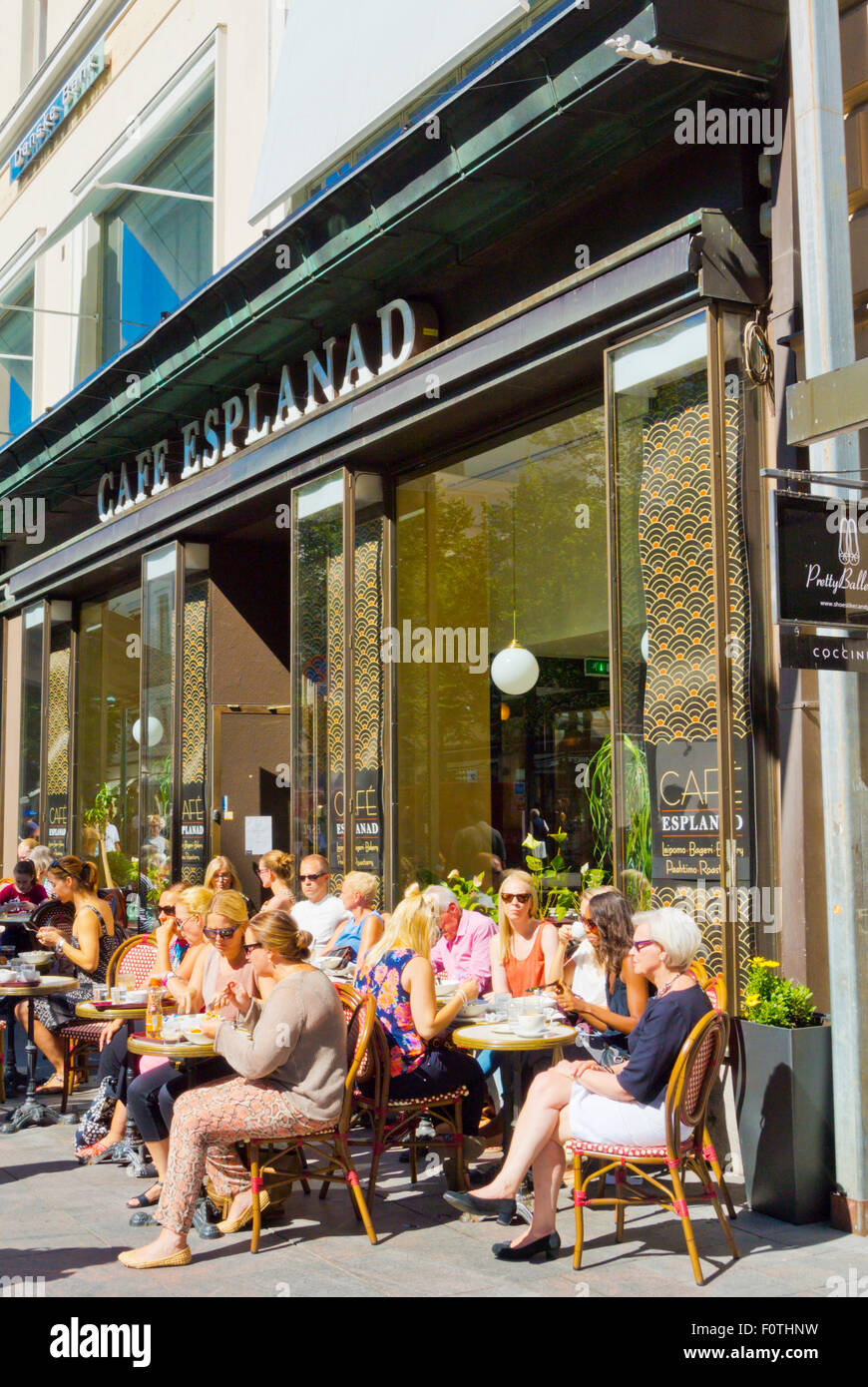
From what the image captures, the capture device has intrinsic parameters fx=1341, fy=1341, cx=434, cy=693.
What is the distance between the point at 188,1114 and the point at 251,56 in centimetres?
1123

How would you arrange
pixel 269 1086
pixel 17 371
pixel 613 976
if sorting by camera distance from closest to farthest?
pixel 269 1086 < pixel 613 976 < pixel 17 371

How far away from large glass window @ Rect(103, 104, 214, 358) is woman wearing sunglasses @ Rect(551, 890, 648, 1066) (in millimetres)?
10286

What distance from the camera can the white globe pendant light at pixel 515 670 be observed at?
10711 mm

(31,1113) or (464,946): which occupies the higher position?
(464,946)

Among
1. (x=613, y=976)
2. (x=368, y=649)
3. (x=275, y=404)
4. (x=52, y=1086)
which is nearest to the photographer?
(x=613, y=976)

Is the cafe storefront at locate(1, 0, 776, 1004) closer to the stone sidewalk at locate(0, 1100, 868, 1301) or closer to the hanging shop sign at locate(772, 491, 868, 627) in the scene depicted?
the hanging shop sign at locate(772, 491, 868, 627)

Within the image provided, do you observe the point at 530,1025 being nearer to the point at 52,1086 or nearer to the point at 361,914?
the point at 361,914

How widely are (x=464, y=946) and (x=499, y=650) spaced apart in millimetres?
3565

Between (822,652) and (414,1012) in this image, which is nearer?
(822,652)

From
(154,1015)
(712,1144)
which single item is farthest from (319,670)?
(712,1144)

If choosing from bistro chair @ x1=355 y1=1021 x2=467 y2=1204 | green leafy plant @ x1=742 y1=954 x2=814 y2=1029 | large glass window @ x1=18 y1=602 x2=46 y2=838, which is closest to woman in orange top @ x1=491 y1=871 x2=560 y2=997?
bistro chair @ x1=355 y1=1021 x2=467 y2=1204

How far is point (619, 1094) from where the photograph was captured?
17.3 feet

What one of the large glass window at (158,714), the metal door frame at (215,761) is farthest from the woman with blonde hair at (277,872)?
the large glass window at (158,714)
